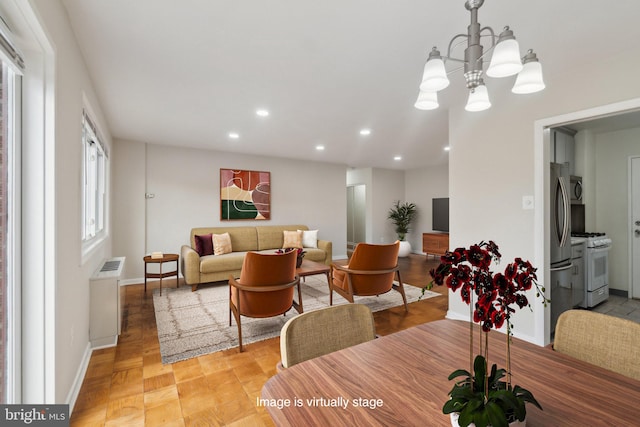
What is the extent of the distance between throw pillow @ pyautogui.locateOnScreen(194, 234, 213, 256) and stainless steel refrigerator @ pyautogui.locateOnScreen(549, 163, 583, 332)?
177 inches

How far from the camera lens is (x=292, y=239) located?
5574 millimetres

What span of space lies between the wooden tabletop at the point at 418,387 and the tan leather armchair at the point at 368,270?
6.15 ft

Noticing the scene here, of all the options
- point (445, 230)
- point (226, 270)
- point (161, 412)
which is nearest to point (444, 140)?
point (445, 230)

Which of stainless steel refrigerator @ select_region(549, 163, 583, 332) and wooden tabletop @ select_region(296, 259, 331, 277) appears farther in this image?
wooden tabletop @ select_region(296, 259, 331, 277)

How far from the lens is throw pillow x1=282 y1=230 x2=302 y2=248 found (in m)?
5.56

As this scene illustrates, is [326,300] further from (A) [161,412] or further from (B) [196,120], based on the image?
(B) [196,120]

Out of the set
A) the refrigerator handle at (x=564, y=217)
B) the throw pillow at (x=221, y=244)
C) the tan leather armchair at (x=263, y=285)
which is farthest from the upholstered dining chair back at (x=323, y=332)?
the throw pillow at (x=221, y=244)

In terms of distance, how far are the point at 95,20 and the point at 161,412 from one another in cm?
242

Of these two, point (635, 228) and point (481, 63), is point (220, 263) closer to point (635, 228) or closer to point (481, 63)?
point (481, 63)

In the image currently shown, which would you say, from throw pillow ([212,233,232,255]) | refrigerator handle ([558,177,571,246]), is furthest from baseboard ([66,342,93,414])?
refrigerator handle ([558,177,571,246])

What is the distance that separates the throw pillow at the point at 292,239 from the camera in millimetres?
5556

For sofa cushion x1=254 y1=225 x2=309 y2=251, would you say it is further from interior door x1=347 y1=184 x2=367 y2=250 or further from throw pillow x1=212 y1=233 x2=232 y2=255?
interior door x1=347 y1=184 x2=367 y2=250

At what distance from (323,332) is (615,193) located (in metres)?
4.95

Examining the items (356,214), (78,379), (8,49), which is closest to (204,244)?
(78,379)
